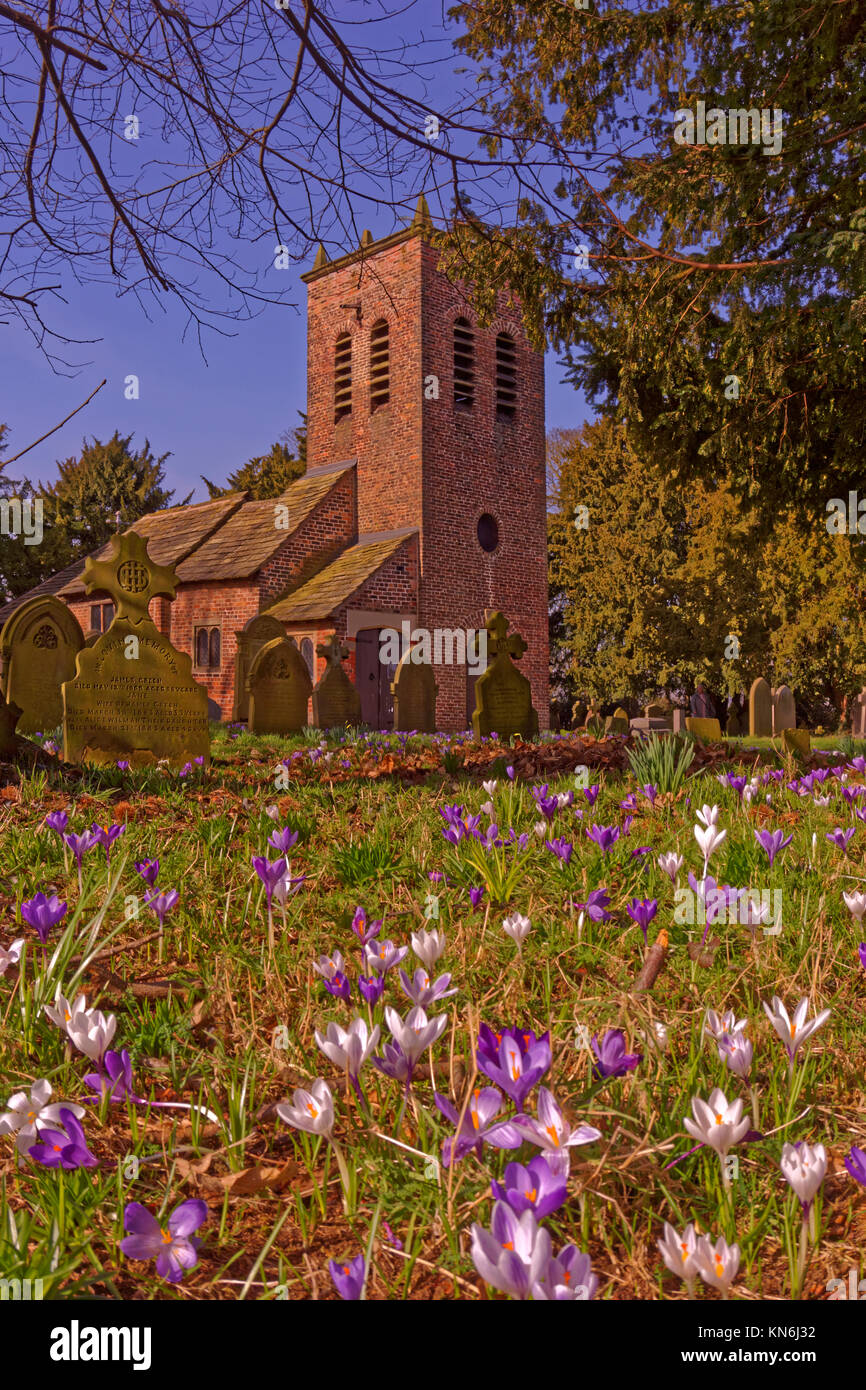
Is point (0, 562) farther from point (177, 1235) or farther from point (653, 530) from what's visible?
point (177, 1235)

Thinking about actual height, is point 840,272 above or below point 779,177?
below

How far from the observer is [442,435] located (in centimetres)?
2580

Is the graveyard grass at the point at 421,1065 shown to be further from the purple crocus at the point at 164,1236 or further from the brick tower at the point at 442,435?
the brick tower at the point at 442,435

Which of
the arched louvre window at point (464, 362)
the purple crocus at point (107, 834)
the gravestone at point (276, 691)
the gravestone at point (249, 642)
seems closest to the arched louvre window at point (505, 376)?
the arched louvre window at point (464, 362)

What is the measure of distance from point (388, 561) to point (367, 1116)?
A: 77.7 ft

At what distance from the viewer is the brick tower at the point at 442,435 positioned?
25375 mm

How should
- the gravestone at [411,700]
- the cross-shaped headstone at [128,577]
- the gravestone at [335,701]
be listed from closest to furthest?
the cross-shaped headstone at [128,577], the gravestone at [335,701], the gravestone at [411,700]

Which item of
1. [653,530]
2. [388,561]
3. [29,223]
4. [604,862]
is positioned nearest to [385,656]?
[388,561]

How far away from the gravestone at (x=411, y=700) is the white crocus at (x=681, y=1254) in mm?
15875

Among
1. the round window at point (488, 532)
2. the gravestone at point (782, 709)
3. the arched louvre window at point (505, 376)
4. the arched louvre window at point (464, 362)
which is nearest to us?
the gravestone at point (782, 709)

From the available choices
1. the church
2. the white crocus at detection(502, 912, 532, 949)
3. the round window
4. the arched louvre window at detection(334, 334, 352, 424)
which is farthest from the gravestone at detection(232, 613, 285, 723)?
the white crocus at detection(502, 912, 532, 949)

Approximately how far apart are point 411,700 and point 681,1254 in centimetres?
1621

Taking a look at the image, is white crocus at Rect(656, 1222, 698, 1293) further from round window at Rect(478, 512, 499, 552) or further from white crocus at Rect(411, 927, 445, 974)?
round window at Rect(478, 512, 499, 552)
